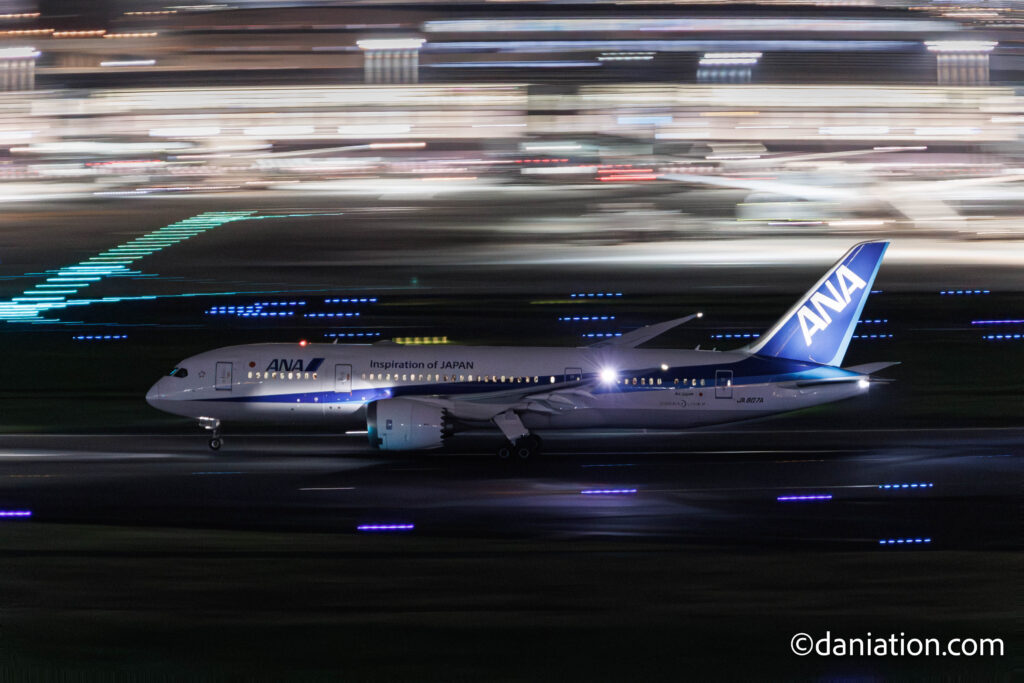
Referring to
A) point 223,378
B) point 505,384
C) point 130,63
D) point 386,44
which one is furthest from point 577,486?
point 130,63

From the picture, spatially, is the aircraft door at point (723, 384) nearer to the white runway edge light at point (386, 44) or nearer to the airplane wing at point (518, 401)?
the airplane wing at point (518, 401)

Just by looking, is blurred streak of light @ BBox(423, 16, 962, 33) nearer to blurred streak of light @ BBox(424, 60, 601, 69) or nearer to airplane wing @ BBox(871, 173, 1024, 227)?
blurred streak of light @ BBox(424, 60, 601, 69)

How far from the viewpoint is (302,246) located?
292 feet

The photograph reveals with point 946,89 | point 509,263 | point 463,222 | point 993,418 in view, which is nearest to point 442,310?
point 509,263

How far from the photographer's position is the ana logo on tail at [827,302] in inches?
1494

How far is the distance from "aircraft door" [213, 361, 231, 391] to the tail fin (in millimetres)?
16324

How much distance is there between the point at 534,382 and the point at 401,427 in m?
4.54

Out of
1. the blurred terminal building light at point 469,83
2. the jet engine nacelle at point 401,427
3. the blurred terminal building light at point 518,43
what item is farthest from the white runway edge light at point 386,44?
the jet engine nacelle at point 401,427

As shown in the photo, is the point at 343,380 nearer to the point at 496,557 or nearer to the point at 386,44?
the point at 496,557

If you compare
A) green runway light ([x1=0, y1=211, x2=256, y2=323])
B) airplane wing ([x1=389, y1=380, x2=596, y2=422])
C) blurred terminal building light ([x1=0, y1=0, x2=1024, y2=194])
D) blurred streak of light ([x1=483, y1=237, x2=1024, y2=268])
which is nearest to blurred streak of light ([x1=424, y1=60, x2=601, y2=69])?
blurred terminal building light ([x1=0, y1=0, x2=1024, y2=194])

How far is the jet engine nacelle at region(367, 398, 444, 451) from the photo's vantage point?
113ft

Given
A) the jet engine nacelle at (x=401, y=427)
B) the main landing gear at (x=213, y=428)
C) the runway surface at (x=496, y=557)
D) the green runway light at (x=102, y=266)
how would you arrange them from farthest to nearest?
the green runway light at (x=102, y=266), the main landing gear at (x=213, y=428), the jet engine nacelle at (x=401, y=427), the runway surface at (x=496, y=557)

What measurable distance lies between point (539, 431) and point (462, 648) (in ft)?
63.5

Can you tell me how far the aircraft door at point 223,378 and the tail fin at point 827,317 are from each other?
1632 centimetres
